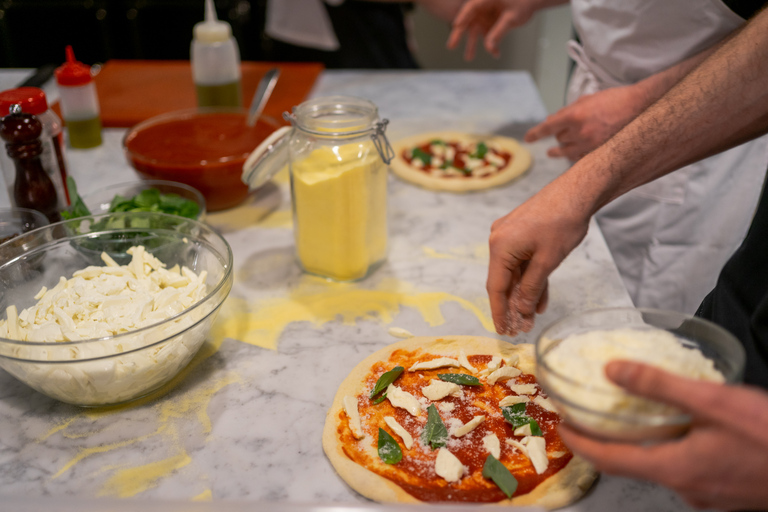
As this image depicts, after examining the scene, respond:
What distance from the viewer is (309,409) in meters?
0.92

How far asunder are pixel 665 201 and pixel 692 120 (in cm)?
70

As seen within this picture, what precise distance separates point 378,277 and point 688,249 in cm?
90

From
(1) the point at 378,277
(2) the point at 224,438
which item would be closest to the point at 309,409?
(2) the point at 224,438

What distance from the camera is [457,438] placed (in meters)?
0.85

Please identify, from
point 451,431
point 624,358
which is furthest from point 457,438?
point 624,358

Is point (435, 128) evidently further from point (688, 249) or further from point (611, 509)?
point (611, 509)

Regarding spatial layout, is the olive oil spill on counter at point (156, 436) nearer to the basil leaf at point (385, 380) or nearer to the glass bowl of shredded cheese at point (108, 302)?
the glass bowl of shredded cheese at point (108, 302)

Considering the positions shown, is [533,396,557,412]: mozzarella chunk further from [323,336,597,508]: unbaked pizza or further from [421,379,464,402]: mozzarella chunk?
[421,379,464,402]: mozzarella chunk

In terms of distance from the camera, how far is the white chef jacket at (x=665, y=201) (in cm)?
149

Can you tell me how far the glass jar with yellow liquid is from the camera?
112cm

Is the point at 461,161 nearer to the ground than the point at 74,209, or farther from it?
nearer to the ground

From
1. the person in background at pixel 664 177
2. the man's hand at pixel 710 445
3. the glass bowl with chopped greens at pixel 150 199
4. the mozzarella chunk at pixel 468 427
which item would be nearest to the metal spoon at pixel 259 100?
the glass bowl with chopped greens at pixel 150 199

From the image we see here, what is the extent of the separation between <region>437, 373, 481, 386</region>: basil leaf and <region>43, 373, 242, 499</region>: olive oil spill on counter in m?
0.34

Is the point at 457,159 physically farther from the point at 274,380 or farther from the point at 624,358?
the point at 624,358
